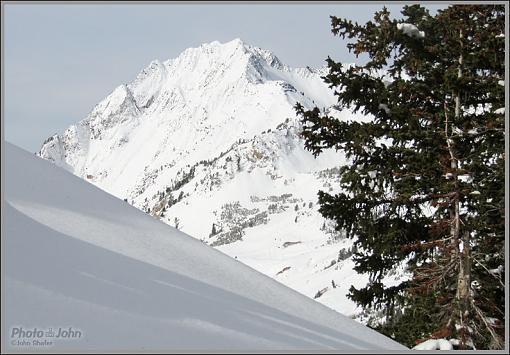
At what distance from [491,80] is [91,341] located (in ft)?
30.7

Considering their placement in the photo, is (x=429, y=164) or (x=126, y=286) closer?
(x=126, y=286)

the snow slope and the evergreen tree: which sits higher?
the evergreen tree

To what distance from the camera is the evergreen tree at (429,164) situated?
10578mm

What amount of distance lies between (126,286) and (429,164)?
6.60 m

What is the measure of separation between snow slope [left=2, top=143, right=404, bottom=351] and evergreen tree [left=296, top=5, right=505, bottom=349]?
271cm

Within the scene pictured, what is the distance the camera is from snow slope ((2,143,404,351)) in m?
6.09

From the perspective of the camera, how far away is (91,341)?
578 cm

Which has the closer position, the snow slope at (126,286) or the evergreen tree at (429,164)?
the snow slope at (126,286)

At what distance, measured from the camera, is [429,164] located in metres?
11.1

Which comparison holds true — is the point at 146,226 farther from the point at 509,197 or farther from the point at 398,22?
the point at 398,22

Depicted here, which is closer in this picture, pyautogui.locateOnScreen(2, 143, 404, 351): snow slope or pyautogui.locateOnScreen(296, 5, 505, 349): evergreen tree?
pyautogui.locateOnScreen(2, 143, 404, 351): snow slope

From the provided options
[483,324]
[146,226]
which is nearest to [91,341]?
[146,226]

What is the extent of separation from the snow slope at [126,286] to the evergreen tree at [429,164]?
271cm

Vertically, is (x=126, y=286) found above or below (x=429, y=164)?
below
